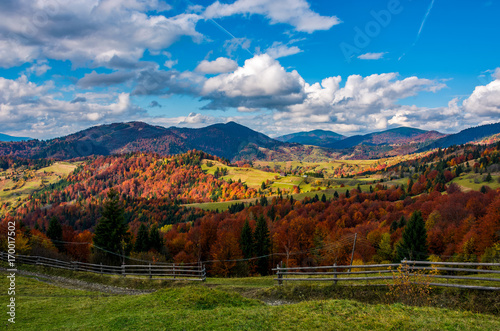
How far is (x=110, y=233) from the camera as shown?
142 ft

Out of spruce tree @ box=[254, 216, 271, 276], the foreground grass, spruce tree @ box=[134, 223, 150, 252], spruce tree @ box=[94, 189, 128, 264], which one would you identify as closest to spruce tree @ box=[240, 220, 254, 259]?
spruce tree @ box=[254, 216, 271, 276]

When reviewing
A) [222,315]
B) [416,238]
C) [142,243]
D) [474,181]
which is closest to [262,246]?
[142,243]

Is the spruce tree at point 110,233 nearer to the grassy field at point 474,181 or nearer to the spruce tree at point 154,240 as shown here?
the spruce tree at point 154,240

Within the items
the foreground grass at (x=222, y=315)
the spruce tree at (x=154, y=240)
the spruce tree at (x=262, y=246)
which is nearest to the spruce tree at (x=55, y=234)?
the spruce tree at (x=154, y=240)

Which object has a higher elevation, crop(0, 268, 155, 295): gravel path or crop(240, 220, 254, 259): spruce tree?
crop(0, 268, 155, 295): gravel path

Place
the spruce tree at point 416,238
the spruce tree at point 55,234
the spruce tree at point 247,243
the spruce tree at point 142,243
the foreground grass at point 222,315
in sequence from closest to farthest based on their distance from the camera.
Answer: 1. the foreground grass at point 222,315
2. the spruce tree at point 416,238
3. the spruce tree at point 142,243
4. the spruce tree at point 55,234
5. the spruce tree at point 247,243

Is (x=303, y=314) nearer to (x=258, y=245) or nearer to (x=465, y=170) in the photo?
(x=258, y=245)

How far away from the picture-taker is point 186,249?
80.8m

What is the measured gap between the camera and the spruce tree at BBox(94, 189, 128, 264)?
1703 inches

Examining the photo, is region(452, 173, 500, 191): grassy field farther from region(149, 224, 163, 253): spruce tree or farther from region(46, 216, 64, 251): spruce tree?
region(46, 216, 64, 251): spruce tree

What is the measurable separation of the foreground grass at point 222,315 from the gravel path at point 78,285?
968 cm

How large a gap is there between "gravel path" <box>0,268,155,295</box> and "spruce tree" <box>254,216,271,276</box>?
41727 millimetres

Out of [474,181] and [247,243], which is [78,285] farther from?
[474,181]

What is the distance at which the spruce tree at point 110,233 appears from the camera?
142ft
